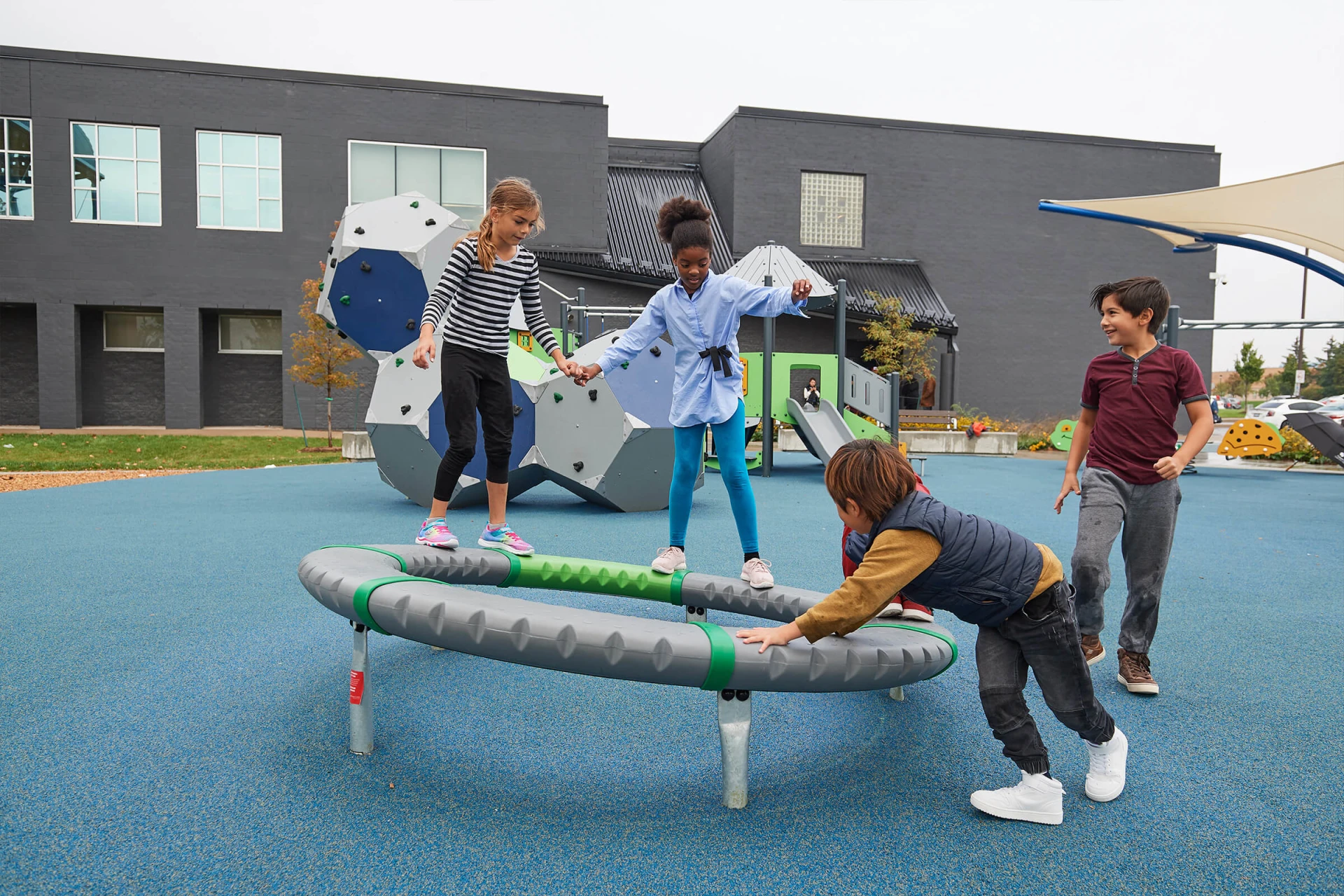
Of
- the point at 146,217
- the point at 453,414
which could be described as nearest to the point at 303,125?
the point at 146,217

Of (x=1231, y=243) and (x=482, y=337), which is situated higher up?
(x=1231, y=243)

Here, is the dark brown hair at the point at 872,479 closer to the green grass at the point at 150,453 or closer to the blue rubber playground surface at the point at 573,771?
the blue rubber playground surface at the point at 573,771

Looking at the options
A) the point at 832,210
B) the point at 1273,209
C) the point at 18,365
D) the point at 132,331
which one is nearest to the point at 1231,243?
the point at 1273,209

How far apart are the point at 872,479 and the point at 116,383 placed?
72.2ft

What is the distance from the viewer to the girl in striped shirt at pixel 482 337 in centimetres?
361

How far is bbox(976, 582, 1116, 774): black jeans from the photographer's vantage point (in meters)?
2.13

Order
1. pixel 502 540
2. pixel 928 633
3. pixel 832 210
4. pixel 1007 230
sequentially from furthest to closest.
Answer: pixel 1007 230, pixel 832 210, pixel 502 540, pixel 928 633

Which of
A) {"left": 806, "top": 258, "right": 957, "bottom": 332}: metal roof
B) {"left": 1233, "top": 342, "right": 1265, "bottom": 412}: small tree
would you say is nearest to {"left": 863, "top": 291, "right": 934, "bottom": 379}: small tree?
{"left": 806, "top": 258, "right": 957, "bottom": 332}: metal roof

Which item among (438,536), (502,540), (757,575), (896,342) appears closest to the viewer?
(757,575)

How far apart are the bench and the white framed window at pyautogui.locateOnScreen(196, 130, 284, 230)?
14.7m

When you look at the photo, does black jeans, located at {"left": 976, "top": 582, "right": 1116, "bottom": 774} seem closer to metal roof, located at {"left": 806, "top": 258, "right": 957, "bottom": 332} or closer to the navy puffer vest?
the navy puffer vest

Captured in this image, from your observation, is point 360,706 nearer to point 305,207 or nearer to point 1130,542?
point 1130,542

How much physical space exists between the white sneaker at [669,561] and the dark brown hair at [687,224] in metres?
1.35

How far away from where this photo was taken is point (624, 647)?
6.89 ft
